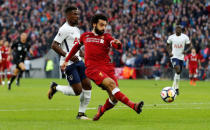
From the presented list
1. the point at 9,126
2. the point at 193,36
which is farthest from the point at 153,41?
the point at 9,126

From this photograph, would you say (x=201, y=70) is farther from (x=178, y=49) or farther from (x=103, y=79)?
(x=103, y=79)

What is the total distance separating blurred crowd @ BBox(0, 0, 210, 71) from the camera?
34.5m

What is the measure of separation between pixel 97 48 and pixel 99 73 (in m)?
0.51

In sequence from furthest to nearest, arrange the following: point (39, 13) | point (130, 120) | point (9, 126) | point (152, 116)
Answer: point (39, 13) < point (152, 116) < point (130, 120) < point (9, 126)

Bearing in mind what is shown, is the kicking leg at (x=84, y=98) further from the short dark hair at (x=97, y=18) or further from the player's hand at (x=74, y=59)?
the short dark hair at (x=97, y=18)

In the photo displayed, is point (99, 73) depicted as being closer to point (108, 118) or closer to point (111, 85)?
point (111, 85)

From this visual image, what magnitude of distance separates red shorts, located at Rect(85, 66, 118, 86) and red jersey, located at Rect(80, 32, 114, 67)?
0.37ft

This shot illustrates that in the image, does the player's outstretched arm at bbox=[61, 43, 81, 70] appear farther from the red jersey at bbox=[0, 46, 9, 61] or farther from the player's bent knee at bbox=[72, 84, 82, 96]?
the red jersey at bbox=[0, 46, 9, 61]

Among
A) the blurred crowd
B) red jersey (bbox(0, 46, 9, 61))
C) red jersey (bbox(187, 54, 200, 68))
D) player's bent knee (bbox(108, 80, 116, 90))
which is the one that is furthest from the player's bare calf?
the blurred crowd

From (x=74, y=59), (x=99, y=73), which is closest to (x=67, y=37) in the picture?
(x=74, y=59)

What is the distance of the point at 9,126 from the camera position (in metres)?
9.17

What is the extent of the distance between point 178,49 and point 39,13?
26669 millimetres

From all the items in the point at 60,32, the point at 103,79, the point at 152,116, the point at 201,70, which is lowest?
the point at 201,70

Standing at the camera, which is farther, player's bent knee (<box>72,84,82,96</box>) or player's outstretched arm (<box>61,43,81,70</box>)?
player's bent knee (<box>72,84,82,96</box>)
